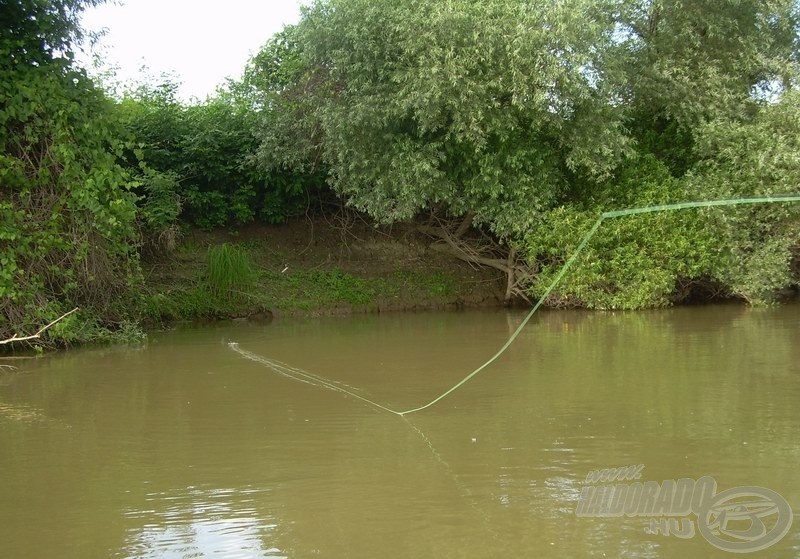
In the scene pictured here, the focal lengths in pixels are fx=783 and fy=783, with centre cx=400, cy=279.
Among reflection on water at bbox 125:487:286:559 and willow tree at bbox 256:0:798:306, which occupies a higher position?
willow tree at bbox 256:0:798:306

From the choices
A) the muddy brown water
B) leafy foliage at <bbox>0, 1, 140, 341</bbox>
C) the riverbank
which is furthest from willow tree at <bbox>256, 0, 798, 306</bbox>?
the muddy brown water

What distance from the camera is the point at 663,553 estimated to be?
336 cm

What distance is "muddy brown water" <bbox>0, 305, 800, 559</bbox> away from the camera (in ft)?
11.8

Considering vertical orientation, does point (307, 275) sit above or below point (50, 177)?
below

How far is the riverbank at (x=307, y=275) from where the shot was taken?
14.3 metres

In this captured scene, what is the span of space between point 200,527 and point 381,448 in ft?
4.96

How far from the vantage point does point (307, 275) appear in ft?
52.7

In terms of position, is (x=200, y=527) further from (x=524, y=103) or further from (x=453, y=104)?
(x=524, y=103)

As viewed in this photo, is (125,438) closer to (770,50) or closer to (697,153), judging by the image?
(697,153)

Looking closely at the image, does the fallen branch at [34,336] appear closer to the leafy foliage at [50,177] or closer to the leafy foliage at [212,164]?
the leafy foliage at [50,177]

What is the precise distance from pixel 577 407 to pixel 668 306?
9.72 metres

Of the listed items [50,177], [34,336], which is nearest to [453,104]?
[50,177]

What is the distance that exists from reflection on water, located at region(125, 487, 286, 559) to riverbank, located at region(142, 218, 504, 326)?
30.8ft

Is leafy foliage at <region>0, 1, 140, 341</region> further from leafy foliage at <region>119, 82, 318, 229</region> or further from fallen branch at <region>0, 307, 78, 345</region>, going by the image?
leafy foliage at <region>119, 82, 318, 229</region>
